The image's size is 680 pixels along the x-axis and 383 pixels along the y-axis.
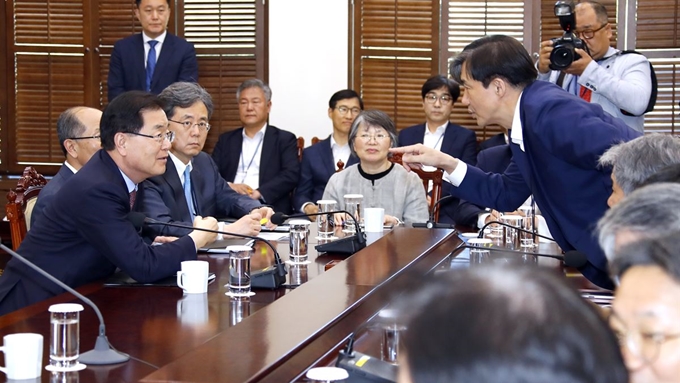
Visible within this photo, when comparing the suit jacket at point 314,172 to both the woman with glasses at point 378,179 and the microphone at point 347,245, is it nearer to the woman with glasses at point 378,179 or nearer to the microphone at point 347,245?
the woman with glasses at point 378,179

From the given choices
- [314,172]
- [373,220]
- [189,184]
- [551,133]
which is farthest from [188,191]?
[551,133]

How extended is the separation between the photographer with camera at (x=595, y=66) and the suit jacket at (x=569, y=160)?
4.23 feet

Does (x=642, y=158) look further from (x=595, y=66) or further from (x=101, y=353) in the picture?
(x=595, y=66)

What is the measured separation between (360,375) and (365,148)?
294 centimetres

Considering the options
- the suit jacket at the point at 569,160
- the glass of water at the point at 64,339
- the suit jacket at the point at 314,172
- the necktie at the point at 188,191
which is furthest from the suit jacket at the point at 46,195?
the suit jacket at the point at 314,172

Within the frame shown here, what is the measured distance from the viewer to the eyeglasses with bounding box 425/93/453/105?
5.52 meters

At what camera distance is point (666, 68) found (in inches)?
220

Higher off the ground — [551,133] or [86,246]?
[551,133]

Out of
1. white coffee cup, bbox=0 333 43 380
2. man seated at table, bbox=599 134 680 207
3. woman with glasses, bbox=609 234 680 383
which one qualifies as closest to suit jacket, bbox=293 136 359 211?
man seated at table, bbox=599 134 680 207

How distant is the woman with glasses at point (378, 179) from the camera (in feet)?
14.2

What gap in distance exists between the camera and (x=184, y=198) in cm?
371

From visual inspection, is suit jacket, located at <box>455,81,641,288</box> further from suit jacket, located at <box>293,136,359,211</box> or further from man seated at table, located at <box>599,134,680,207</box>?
suit jacket, located at <box>293,136,359,211</box>

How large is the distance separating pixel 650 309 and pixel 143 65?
504cm

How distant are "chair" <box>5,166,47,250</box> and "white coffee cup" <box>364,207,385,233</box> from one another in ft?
4.11
